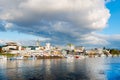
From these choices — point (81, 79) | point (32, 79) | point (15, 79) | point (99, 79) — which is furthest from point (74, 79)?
point (15, 79)

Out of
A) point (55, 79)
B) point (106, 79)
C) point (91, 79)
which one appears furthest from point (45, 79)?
point (106, 79)

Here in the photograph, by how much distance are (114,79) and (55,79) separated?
19.4 metres

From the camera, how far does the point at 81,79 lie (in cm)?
6875

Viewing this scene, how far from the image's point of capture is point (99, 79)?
69625 mm

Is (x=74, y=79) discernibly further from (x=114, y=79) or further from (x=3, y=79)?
(x=3, y=79)

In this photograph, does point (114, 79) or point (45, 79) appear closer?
point (45, 79)

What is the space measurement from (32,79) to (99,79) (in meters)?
20.2

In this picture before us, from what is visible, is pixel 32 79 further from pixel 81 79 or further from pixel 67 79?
pixel 81 79

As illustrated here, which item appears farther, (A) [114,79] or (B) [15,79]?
(A) [114,79]

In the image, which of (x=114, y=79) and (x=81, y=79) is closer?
(x=81, y=79)

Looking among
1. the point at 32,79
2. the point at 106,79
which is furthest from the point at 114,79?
the point at 32,79

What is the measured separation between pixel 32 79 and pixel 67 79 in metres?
10.4

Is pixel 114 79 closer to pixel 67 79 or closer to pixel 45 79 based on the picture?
pixel 67 79

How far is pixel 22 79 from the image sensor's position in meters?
67.4
